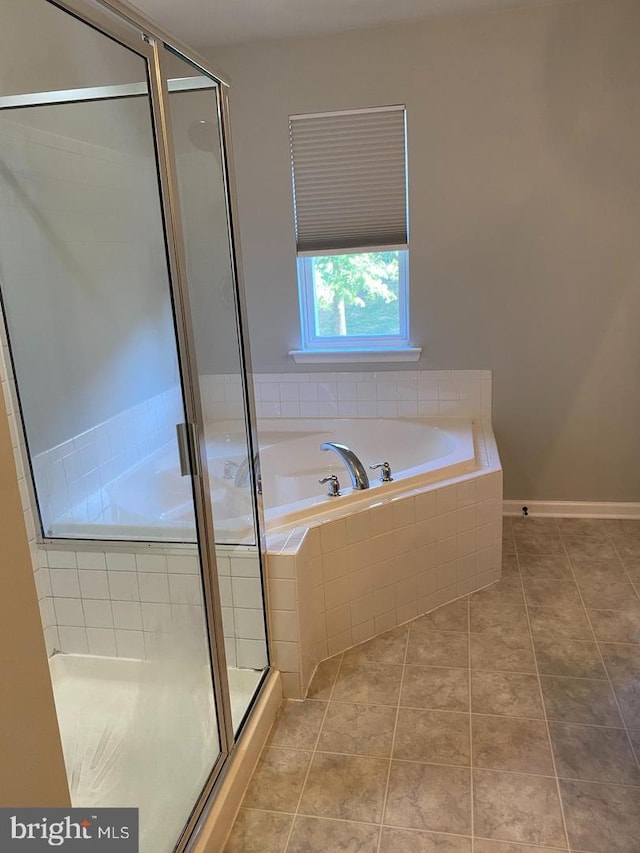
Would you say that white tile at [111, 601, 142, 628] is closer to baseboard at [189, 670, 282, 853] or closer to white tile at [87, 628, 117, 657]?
white tile at [87, 628, 117, 657]

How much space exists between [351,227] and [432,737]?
240cm

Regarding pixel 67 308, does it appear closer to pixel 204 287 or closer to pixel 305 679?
pixel 204 287

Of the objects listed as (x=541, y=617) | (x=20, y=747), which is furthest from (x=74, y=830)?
(x=541, y=617)

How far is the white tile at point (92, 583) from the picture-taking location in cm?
208

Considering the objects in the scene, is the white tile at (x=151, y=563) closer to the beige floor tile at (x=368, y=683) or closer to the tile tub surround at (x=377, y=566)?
the tile tub surround at (x=377, y=566)

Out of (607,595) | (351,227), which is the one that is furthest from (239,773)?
(351,227)

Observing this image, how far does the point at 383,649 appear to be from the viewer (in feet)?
7.98

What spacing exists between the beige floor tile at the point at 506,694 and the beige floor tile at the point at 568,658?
98 mm

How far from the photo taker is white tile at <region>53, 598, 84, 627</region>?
82.8 inches

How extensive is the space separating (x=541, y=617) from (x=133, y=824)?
5.58ft

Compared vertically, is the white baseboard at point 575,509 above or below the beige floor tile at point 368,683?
above

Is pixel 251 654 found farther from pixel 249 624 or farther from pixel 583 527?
pixel 583 527

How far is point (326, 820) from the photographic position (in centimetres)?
171

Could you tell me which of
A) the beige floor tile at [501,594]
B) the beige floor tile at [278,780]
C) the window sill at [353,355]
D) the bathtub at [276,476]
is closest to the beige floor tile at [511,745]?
the beige floor tile at [278,780]
